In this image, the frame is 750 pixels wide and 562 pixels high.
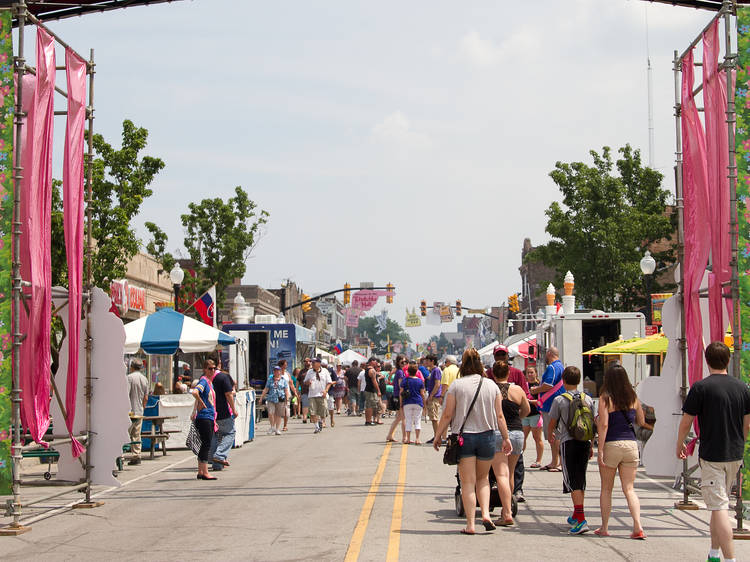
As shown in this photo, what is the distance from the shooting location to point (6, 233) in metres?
10.3

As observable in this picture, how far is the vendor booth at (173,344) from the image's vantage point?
66.6 feet

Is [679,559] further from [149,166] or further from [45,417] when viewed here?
[149,166]

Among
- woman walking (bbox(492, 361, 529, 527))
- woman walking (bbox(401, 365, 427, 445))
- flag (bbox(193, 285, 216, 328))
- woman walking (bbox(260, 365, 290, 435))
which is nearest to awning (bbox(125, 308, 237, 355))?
woman walking (bbox(260, 365, 290, 435))

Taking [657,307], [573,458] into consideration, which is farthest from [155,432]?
[657,307]

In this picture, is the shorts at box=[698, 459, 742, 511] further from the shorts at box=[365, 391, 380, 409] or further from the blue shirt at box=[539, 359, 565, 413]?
the shorts at box=[365, 391, 380, 409]

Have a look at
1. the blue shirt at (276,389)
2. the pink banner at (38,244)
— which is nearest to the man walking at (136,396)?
the blue shirt at (276,389)

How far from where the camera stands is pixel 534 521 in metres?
10.5

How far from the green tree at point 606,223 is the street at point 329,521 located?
25.3m

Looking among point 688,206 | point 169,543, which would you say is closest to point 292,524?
point 169,543

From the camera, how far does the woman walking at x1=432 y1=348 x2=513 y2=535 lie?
31.2 ft

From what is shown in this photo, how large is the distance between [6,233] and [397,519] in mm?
5348

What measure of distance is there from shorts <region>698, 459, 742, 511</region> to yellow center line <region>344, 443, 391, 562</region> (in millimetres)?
3050

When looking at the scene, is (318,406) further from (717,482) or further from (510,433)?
(717,482)

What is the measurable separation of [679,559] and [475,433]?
2.26 metres
